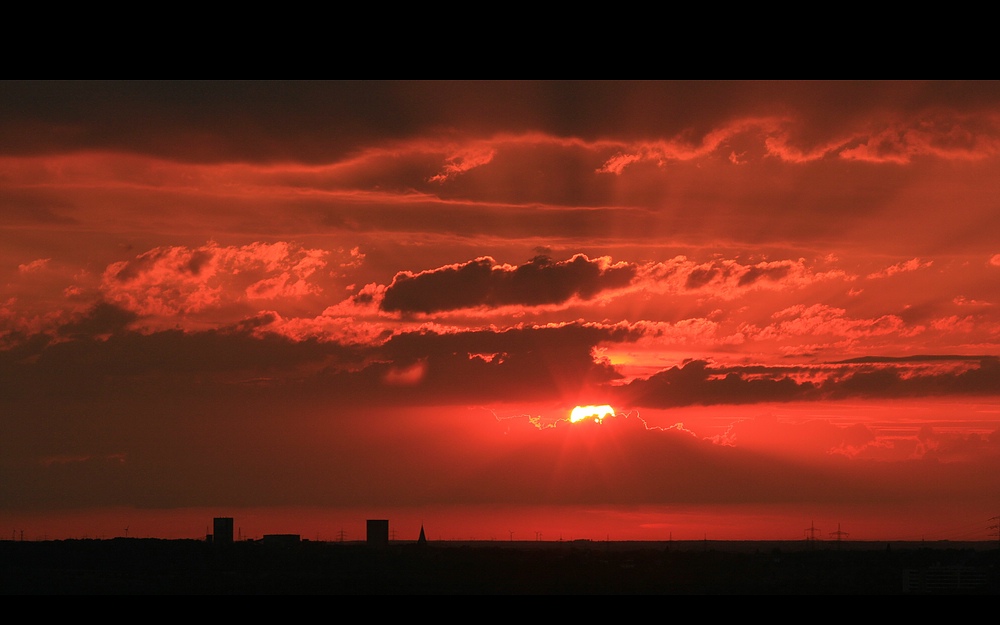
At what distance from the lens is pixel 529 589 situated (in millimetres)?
154125

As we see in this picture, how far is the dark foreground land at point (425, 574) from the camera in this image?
496 ft

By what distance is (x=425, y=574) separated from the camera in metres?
168

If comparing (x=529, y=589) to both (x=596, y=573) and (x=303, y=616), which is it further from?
(x=303, y=616)

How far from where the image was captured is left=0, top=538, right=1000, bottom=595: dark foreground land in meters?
151

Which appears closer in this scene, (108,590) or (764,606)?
(764,606)

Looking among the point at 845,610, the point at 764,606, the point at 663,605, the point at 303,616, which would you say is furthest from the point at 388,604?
the point at 845,610

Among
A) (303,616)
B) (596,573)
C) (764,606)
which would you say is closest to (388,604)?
(303,616)

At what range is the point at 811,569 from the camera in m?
186

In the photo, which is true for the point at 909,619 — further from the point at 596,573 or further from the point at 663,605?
the point at 596,573

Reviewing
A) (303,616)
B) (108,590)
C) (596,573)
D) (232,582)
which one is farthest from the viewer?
(596,573)

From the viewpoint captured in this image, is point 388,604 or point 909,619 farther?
point 388,604

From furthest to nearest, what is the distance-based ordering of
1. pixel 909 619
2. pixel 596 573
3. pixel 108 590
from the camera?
pixel 596 573, pixel 108 590, pixel 909 619

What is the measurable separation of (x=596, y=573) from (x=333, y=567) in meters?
40.1

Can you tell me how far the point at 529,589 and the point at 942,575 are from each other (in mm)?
57115
